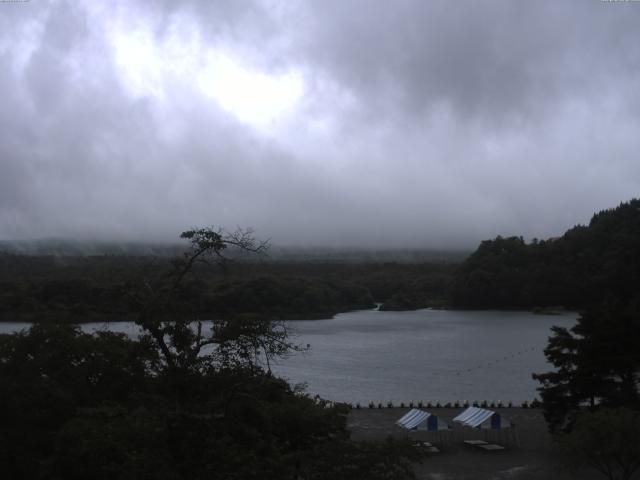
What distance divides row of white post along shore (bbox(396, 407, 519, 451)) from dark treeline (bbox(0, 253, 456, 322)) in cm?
479

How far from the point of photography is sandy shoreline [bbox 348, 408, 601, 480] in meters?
15.6

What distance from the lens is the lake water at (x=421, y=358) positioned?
106ft

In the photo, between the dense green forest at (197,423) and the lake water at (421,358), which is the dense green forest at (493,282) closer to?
the lake water at (421,358)

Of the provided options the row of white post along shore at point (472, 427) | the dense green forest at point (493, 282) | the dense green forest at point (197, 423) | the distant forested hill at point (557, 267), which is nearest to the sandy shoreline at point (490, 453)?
the row of white post along shore at point (472, 427)

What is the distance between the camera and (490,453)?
17719mm

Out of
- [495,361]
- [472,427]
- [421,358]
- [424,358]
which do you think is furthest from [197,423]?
[424,358]

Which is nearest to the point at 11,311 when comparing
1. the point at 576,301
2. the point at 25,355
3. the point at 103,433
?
Answer: the point at 25,355

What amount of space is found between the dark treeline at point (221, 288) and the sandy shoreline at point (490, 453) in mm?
4863

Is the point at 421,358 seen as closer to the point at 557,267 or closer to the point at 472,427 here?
the point at 472,427

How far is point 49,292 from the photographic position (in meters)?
46.2

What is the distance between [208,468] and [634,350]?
14.3 meters

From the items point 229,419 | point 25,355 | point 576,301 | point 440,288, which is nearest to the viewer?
point 229,419

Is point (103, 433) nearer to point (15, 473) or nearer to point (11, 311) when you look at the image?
point (15, 473)

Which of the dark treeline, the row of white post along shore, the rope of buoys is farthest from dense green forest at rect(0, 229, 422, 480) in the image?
the rope of buoys
